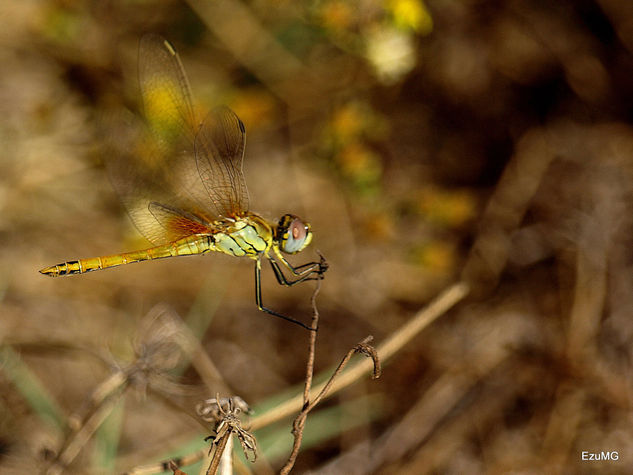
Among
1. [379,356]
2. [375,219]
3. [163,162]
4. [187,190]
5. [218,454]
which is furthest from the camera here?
[375,219]

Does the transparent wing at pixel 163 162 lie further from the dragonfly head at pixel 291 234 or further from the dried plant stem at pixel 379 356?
the dried plant stem at pixel 379 356

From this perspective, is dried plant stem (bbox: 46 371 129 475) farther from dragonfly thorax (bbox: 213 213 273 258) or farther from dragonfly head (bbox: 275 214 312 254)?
dragonfly head (bbox: 275 214 312 254)

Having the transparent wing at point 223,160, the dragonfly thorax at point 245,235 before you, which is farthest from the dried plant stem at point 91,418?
the transparent wing at point 223,160

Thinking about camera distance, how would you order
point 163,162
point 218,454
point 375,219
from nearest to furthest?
point 218,454
point 163,162
point 375,219

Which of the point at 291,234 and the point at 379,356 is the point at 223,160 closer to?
the point at 291,234

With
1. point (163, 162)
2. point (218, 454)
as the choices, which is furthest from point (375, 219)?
point (218, 454)

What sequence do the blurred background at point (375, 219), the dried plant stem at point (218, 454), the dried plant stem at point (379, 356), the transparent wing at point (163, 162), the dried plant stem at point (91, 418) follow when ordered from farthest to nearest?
the blurred background at point (375, 219) → the transparent wing at point (163, 162) → the dried plant stem at point (91, 418) → the dried plant stem at point (379, 356) → the dried plant stem at point (218, 454)

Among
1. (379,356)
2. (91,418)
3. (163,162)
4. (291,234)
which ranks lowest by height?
(91,418)
